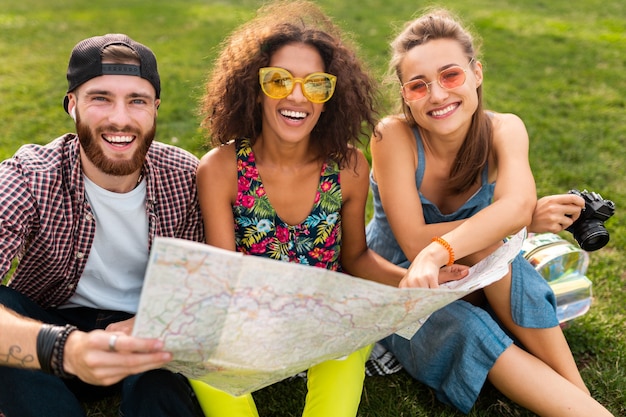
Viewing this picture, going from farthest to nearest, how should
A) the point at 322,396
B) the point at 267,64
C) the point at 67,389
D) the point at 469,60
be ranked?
the point at 469,60 → the point at 267,64 → the point at 322,396 → the point at 67,389

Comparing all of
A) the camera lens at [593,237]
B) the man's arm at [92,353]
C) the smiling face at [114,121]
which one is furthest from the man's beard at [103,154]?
the camera lens at [593,237]

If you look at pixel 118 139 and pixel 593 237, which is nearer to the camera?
pixel 118 139

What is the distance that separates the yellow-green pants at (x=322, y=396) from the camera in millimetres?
2264

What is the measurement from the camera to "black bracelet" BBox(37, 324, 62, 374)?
1.68 metres

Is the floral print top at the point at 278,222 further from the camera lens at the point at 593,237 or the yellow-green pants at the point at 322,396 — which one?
the camera lens at the point at 593,237

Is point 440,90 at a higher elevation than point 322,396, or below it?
higher

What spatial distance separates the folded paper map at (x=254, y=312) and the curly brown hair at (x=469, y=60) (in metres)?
0.97

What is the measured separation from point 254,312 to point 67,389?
83 cm

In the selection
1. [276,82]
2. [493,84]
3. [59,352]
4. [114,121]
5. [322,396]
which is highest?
[276,82]

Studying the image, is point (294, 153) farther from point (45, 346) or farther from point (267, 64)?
point (45, 346)

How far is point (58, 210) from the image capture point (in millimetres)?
2207

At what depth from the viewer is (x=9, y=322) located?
176 centimetres

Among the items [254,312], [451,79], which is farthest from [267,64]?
[254,312]

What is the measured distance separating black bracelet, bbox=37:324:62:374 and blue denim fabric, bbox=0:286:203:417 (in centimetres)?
33
